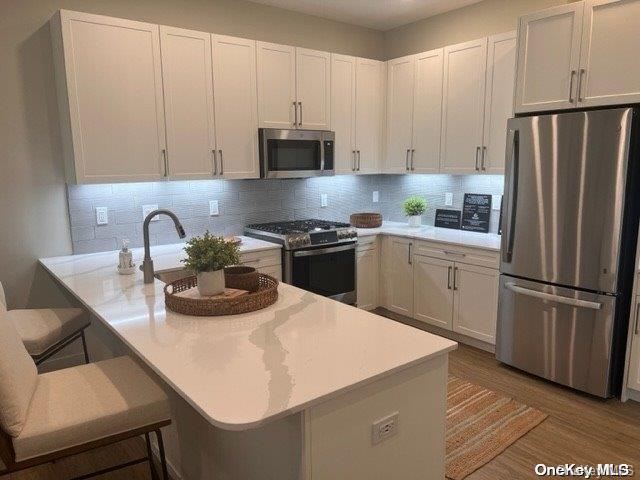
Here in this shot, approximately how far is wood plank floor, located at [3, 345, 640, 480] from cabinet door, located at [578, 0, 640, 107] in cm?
181

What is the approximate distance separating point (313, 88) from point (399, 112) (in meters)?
0.88

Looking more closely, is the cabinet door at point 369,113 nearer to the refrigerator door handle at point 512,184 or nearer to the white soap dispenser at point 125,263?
the refrigerator door handle at point 512,184

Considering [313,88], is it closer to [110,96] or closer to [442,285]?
[110,96]

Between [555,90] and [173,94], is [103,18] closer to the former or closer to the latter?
[173,94]

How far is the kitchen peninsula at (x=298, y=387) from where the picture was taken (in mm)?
1335

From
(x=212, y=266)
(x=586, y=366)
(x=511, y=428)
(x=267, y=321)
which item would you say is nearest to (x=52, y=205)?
(x=212, y=266)

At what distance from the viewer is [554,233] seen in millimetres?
3016

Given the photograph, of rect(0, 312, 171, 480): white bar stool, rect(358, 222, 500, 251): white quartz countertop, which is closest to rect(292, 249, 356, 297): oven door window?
rect(358, 222, 500, 251): white quartz countertop

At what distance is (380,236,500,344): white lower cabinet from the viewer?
143 inches

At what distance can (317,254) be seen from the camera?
12.6ft

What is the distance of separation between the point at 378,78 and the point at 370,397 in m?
3.67


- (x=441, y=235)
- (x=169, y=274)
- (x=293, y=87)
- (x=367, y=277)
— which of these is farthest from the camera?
(x=367, y=277)

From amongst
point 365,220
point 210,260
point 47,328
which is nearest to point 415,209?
point 365,220

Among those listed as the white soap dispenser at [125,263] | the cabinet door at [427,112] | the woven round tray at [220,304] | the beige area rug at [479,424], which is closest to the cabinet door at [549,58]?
the cabinet door at [427,112]
